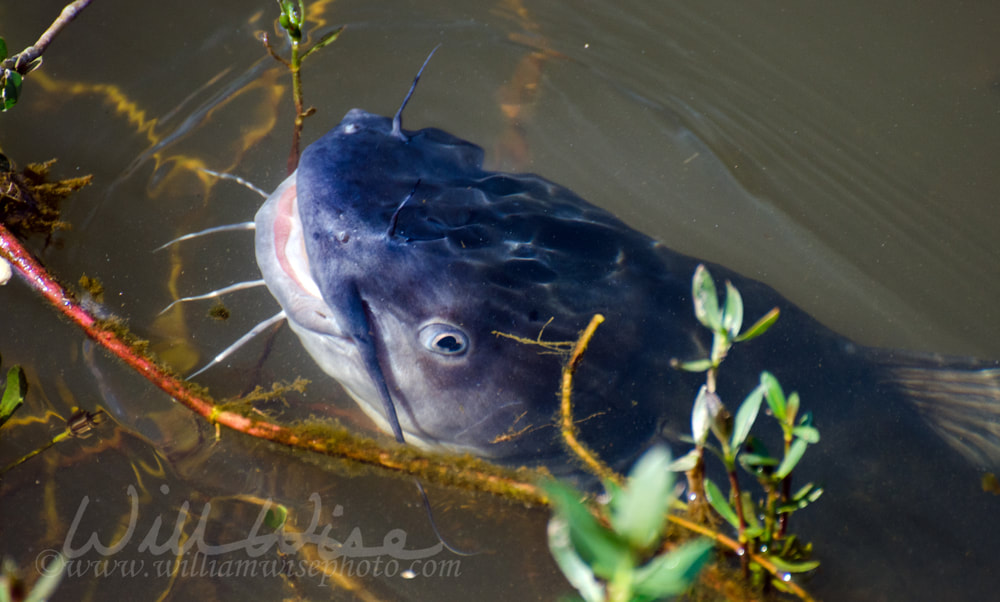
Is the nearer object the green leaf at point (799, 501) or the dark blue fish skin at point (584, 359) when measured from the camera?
the green leaf at point (799, 501)

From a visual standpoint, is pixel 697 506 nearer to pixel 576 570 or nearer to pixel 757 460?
pixel 757 460

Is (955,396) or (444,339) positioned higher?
(444,339)

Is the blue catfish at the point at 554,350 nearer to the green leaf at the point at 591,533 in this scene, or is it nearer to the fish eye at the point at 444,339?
the fish eye at the point at 444,339

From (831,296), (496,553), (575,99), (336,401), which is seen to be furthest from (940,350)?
(336,401)

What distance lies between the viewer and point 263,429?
2148mm

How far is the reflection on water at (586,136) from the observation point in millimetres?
2760

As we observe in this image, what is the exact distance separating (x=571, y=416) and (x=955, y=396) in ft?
5.39

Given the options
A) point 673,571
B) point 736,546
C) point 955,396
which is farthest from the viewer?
point 955,396

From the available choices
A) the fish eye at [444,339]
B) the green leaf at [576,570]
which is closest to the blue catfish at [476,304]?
the fish eye at [444,339]

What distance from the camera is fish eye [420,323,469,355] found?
6.20ft

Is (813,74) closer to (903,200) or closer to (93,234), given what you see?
(903,200)

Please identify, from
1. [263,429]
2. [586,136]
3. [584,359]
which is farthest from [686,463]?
[586,136]

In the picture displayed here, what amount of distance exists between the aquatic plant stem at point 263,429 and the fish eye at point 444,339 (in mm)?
380

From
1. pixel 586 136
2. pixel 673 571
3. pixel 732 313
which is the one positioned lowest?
pixel 586 136
